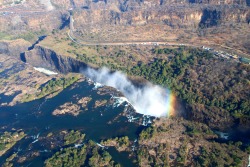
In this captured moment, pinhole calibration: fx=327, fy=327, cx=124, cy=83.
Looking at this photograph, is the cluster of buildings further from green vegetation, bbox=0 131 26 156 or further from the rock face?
green vegetation, bbox=0 131 26 156

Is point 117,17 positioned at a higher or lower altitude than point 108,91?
higher

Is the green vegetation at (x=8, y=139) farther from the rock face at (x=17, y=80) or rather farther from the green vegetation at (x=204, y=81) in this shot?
the green vegetation at (x=204, y=81)

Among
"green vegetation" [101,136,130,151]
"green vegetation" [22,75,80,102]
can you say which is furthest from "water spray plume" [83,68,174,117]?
"green vegetation" [101,136,130,151]

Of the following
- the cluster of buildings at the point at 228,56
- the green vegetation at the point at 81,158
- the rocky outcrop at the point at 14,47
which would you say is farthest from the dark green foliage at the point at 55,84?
the cluster of buildings at the point at 228,56

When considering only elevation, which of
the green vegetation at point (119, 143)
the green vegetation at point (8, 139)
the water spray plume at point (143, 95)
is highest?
the water spray plume at point (143, 95)

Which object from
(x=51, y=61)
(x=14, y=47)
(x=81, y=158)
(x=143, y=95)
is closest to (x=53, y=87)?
(x=51, y=61)

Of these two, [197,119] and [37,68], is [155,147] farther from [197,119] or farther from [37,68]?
[37,68]

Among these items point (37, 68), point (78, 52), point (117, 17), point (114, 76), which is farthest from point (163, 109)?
point (117, 17)
